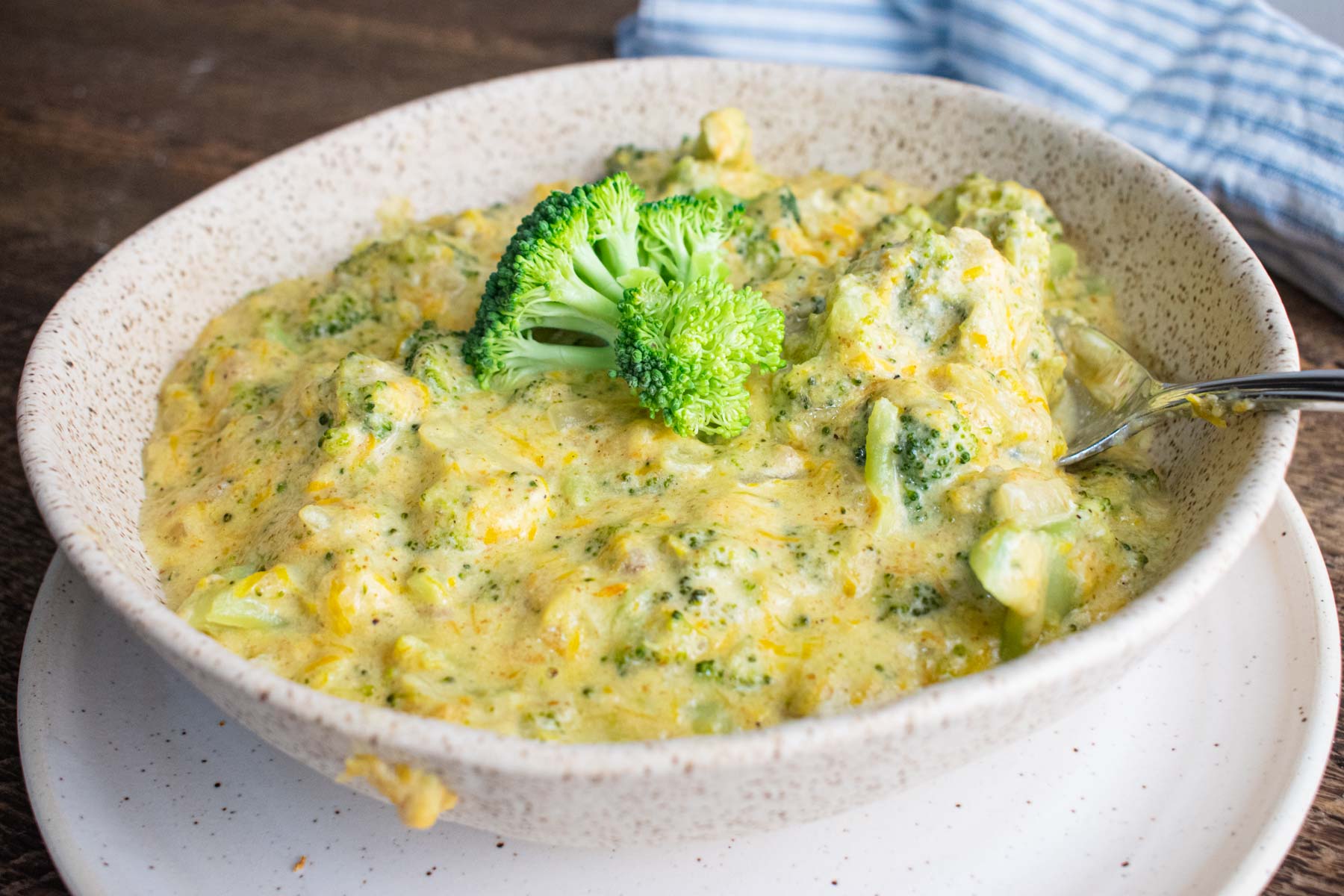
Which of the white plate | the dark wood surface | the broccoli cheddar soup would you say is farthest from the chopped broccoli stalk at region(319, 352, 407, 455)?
the dark wood surface

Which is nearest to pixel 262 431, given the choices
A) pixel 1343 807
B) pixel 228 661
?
pixel 228 661

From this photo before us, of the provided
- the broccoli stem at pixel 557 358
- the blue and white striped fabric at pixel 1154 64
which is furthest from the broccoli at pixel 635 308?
the blue and white striped fabric at pixel 1154 64

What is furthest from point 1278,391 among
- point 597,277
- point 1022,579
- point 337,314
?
point 337,314

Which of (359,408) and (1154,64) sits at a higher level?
(1154,64)

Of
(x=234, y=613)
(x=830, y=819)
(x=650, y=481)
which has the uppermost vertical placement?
(x=650, y=481)

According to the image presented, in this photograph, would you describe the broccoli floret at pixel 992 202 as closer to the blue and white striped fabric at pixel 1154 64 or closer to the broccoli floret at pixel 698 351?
the broccoli floret at pixel 698 351

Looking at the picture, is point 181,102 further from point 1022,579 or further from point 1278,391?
point 1278,391

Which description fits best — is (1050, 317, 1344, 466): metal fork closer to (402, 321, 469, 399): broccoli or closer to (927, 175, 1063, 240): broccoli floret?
(927, 175, 1063, 240): broccoli floret
